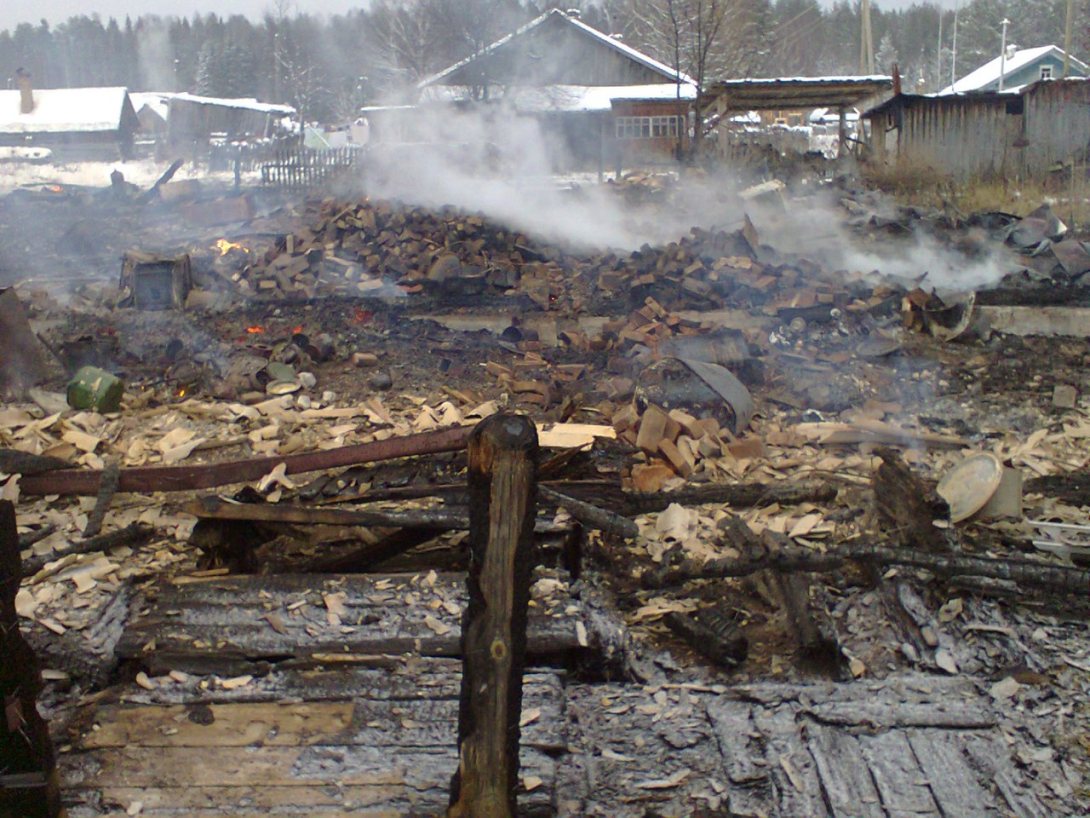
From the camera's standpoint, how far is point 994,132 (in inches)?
875

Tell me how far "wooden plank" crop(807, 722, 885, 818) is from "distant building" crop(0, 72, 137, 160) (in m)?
41.3

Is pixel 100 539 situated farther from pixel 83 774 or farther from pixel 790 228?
pixel 790 228

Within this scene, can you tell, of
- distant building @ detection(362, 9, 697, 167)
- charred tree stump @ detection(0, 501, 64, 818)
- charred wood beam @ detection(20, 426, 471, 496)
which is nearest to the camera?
charred tree stump @ detection(0, 501, 64, 818)

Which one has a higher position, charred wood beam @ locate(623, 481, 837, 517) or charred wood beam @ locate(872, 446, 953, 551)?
charred wood beam @ locate(872, 446, 953, 551)

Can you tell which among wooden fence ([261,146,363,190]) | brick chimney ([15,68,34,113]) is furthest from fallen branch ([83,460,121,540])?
brick chimney ([15,68,34,113])

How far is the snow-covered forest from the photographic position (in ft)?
109

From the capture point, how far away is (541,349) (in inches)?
354

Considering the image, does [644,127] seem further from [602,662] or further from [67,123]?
[602,662]

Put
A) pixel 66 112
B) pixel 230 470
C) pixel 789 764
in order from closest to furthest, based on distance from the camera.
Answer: pixel 789 764
pixel 230 470
pixel 66 112

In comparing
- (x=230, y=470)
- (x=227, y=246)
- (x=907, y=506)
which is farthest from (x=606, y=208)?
(x=907, y=506)

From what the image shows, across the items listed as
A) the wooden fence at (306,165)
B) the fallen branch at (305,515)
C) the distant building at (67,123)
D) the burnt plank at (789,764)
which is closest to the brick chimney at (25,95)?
the distant building at (67,123)

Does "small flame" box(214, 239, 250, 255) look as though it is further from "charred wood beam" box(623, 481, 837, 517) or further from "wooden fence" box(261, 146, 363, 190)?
"charred wood beam" box(623, 481, 837, 517)

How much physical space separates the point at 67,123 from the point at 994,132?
3592 centimetres

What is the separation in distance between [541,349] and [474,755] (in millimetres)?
6986
